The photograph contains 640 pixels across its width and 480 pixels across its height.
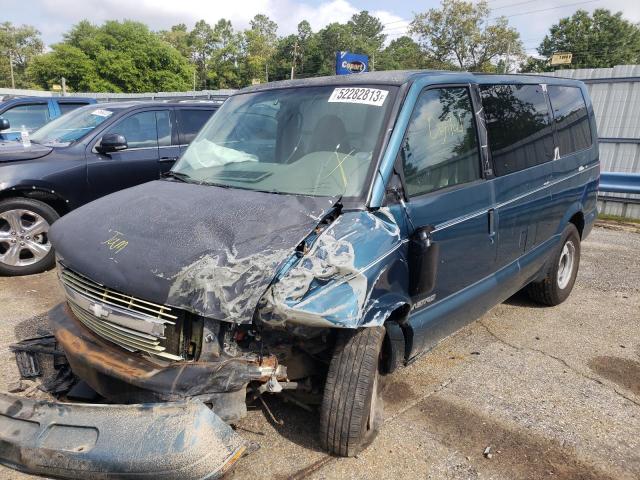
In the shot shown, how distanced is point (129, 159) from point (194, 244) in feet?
13.5

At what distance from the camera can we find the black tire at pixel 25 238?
5289 mm

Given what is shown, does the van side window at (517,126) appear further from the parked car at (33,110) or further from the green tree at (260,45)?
the green tree at (260,45)

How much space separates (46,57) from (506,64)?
45.3 meters

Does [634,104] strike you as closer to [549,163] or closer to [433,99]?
[549,163]

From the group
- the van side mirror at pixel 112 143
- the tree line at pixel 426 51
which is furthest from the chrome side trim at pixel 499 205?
the tree line at pixel 426 51

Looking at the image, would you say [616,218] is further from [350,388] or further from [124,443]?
[124,443]

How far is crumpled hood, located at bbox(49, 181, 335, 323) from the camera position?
2264mm

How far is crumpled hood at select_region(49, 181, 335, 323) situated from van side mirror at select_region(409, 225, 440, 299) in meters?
0.51

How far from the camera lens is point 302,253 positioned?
2428mm

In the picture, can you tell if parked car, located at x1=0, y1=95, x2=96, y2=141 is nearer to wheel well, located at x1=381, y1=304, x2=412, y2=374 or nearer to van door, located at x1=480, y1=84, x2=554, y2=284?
van door, located at x1=480, y1=84, x2=554, y2=284

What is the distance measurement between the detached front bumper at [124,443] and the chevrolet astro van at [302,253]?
0.01 metres

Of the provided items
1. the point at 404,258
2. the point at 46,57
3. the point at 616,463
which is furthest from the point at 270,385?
the point at 46,57

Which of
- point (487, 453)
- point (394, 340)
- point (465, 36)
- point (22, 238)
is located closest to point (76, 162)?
point (22, 238)

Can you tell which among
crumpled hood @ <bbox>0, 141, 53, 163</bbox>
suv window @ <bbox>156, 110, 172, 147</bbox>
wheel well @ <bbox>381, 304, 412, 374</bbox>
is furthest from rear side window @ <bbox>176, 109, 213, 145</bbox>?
wheel well @ <bbox>381, 304, 412, 374</bbox>
